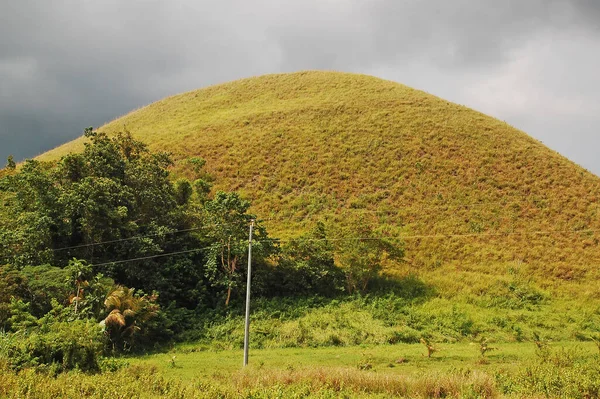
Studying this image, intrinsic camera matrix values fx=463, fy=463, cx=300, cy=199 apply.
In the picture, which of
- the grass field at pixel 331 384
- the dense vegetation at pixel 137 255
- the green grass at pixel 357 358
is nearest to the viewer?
the grass field at pixel 331 384

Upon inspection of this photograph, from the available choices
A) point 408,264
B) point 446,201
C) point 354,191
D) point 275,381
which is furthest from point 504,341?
point 354,191

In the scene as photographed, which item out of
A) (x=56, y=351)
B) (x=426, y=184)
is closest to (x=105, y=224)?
(x=56, y=351)

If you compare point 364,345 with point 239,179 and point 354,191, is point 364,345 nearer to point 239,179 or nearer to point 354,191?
point 354,191

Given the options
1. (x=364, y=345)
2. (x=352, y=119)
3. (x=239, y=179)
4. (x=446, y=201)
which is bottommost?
(x=364, y=345)

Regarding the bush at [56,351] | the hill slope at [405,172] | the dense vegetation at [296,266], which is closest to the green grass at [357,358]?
the dense vegetation at [296,266]

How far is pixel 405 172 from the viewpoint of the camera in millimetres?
50844

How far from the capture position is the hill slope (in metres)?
38.4

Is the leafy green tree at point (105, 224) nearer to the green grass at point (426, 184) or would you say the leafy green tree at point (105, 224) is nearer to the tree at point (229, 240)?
the tree at point (229, 240)

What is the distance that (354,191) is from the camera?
48250 mm

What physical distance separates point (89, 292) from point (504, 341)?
2267 cm

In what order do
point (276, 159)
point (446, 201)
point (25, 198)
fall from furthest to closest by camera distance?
1. point (276, 159)
2. point (446, 201)
3. point (25, 198)

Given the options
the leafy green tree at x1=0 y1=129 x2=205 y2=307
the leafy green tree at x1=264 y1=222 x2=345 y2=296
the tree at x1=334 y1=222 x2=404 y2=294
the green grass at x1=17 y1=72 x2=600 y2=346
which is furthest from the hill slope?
the leafy green tree at x1=0 y1=129 x2=205 y2=307

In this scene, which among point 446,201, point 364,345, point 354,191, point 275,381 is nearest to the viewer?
point 275,381

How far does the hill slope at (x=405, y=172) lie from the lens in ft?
126
